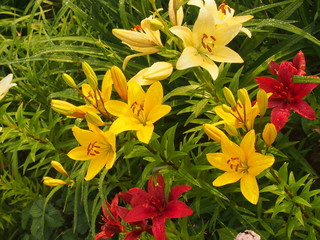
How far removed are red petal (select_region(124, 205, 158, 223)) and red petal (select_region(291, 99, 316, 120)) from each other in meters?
0.42

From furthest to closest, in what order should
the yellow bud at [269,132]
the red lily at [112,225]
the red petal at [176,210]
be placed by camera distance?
1. the red lily at [112,225]
2. the red petal at [176,210]
3. the yellow bud at [269,132]

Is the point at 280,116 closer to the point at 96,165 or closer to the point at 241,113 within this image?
the point at 241,113

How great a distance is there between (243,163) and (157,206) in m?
0.24

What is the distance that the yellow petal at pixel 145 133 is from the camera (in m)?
1.07

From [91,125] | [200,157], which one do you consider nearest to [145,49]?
[91,125]

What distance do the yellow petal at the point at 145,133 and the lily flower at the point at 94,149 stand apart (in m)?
0.08

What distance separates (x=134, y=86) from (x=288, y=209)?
1.75ft

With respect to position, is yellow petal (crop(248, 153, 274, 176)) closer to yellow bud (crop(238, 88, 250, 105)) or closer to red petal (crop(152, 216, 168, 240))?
yellow bud (crop(238, 88, 250, 105))

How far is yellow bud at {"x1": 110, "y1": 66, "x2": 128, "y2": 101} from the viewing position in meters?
1.08

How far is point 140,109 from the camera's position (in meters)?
1.12

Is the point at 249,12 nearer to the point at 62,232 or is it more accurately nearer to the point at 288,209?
the point at 288,209

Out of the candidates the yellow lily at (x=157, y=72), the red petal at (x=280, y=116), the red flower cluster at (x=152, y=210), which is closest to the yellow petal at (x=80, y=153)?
the red flower cluster at (x=152, y=210)

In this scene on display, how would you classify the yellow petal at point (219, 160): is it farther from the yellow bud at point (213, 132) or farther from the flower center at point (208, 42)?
the flower center at point (208, 42)

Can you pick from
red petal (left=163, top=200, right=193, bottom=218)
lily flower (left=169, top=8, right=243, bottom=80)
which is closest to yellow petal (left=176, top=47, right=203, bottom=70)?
lily flower (left=169, top=8, right=243, bottom=80)
